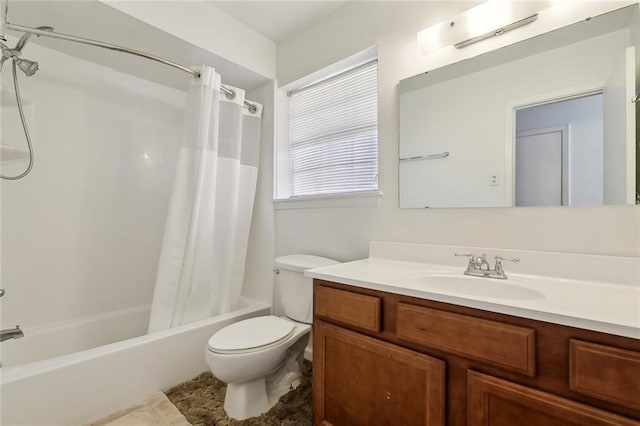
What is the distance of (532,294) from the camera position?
1.03m

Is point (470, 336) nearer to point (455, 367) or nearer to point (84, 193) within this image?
point (455, 367)

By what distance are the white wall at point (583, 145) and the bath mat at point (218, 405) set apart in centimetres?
155

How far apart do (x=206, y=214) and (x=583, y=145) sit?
1887 millimetres

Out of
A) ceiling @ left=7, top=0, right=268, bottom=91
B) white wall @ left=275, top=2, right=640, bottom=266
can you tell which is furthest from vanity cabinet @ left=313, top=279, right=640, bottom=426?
ceiling @ left=7, top=0, right=268, bottom=91

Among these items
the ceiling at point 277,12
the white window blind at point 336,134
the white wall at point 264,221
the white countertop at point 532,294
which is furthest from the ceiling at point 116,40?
the white countertop at point 532,294

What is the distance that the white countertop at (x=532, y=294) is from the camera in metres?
0.71

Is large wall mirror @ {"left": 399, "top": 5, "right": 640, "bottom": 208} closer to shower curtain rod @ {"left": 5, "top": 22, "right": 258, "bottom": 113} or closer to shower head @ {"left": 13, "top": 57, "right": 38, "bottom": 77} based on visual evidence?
shower curtain rod @ {"left": 5, "top": 22, "right": 258, "bottom": 113}

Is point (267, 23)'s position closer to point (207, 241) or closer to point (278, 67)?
point (278, 67)

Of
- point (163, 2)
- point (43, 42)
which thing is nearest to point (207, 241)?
point (163, 2)

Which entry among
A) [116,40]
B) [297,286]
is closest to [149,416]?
[297,286]

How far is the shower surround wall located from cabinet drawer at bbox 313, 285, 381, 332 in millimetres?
1732

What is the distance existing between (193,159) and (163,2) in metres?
0.90

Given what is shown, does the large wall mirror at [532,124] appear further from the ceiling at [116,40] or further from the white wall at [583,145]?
Result: the ceiling at [116,40]

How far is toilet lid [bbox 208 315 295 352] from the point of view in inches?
54.1
